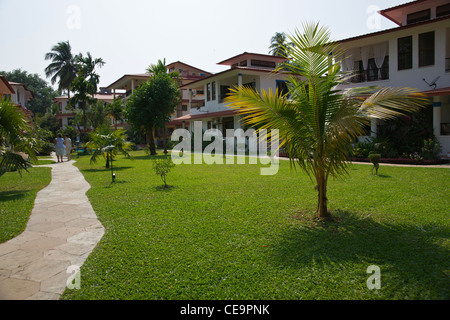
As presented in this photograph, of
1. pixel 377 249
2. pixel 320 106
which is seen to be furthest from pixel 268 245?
pixel 320 106

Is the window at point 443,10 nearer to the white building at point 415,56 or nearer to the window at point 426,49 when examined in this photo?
the white building at point 415,56

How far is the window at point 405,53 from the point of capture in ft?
53.6

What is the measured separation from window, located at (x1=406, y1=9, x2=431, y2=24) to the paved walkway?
20764 mm

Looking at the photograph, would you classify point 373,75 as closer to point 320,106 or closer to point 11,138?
point 320,106

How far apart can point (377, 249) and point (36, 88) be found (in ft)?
280

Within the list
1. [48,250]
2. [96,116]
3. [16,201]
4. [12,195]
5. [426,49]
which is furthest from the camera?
[96,116]

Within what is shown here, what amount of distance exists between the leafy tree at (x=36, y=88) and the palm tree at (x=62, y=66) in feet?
76.3

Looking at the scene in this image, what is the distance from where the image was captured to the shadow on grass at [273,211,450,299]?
11.3 feet

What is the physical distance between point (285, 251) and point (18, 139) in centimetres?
883

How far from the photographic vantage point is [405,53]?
16.5m

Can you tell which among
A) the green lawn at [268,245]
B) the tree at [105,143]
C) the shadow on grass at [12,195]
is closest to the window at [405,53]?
the green lawn at [268,245]

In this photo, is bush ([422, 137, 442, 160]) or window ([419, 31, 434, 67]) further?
window ([419, 31, 434, 67])

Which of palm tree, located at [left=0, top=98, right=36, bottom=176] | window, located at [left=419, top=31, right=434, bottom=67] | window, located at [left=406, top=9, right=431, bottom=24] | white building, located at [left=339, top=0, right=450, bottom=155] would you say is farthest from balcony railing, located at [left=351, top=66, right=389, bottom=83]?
palm tree, located at [left=0, top=98, right=36, bottom=176]

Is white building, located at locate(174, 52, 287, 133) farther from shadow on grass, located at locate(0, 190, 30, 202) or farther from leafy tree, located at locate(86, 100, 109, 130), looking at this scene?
shadow on grass, located at locate(0, 190, 30, 202)
